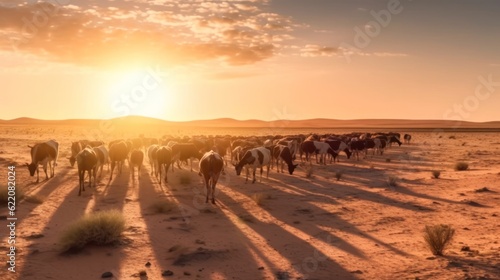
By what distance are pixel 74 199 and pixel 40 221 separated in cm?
345

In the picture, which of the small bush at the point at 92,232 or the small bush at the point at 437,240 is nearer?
the small bush at the point at 437,240

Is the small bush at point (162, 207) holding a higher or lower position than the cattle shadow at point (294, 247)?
higher

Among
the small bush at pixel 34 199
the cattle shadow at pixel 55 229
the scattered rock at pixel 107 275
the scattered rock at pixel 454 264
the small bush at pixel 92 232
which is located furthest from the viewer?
the small bush at pixel 34 199

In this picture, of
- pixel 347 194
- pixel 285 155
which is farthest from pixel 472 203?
pixel 285 155

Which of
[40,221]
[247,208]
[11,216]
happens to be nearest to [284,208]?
[247,208]

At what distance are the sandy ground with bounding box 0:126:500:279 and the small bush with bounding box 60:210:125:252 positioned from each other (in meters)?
0.25

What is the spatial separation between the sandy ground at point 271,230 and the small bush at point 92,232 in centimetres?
25

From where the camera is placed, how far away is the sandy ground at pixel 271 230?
27.9ft

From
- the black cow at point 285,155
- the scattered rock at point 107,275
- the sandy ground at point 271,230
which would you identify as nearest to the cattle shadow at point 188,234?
the sandy ground at point 271,230

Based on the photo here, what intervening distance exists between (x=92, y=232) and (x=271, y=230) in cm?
511

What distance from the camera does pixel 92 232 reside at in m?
9.86

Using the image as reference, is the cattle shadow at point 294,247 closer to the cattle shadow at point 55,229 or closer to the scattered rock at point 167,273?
the scattered rock at point 167,273

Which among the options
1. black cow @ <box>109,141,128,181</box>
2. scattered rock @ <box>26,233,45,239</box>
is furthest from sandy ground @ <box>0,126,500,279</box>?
black cow @ <box>109,141,128,181</box>

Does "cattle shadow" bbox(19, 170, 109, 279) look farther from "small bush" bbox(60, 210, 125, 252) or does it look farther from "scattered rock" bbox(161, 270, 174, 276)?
"scattered rock" bbox(161, 270, 174, 276)
